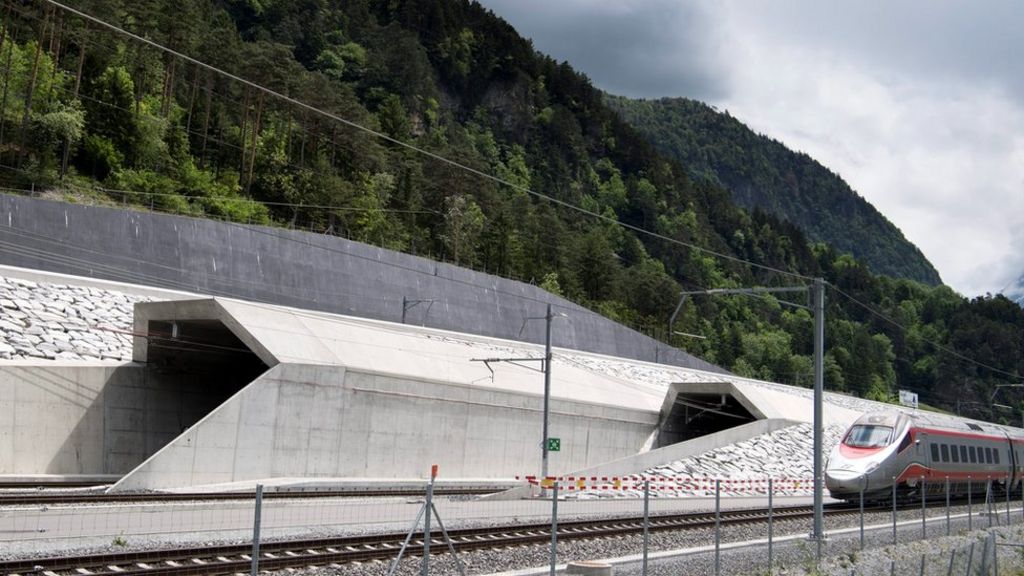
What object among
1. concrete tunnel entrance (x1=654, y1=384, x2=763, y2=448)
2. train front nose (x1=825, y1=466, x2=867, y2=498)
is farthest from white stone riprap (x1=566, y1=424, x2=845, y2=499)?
train front nose (x1=825, y1=466, x2=867, y2=498)

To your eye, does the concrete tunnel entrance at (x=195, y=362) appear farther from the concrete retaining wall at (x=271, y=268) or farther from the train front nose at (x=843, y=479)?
the train front nose at (x=843, y=479)

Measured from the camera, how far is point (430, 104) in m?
163

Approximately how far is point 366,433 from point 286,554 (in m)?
18.1

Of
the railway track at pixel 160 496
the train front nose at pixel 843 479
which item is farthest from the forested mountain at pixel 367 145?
the train front nose at pixel 843 479

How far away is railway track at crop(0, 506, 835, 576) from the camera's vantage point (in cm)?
1506

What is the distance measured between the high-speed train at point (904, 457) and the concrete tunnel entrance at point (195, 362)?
2006cm

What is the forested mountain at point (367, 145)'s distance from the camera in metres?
64.1

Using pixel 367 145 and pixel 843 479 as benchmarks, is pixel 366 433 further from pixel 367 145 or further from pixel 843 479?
pixel 367 145

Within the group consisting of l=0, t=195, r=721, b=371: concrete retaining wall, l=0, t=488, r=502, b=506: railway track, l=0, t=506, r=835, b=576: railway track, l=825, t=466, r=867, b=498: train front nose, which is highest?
l=0, t=195, r=721, b=371: concrete retaining wall

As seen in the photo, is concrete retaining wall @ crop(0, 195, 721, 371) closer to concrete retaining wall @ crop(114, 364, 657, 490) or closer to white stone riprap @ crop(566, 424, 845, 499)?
concrete retaining wall @ crop(114, 364, 657, 490)

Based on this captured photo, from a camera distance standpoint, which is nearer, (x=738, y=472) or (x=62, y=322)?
(x=62, y=322)

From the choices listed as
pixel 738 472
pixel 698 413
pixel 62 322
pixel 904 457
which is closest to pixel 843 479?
pixel 904 457

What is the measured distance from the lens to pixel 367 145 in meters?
98.1

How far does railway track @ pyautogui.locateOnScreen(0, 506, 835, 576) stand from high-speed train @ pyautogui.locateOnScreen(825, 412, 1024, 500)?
11.9 m
